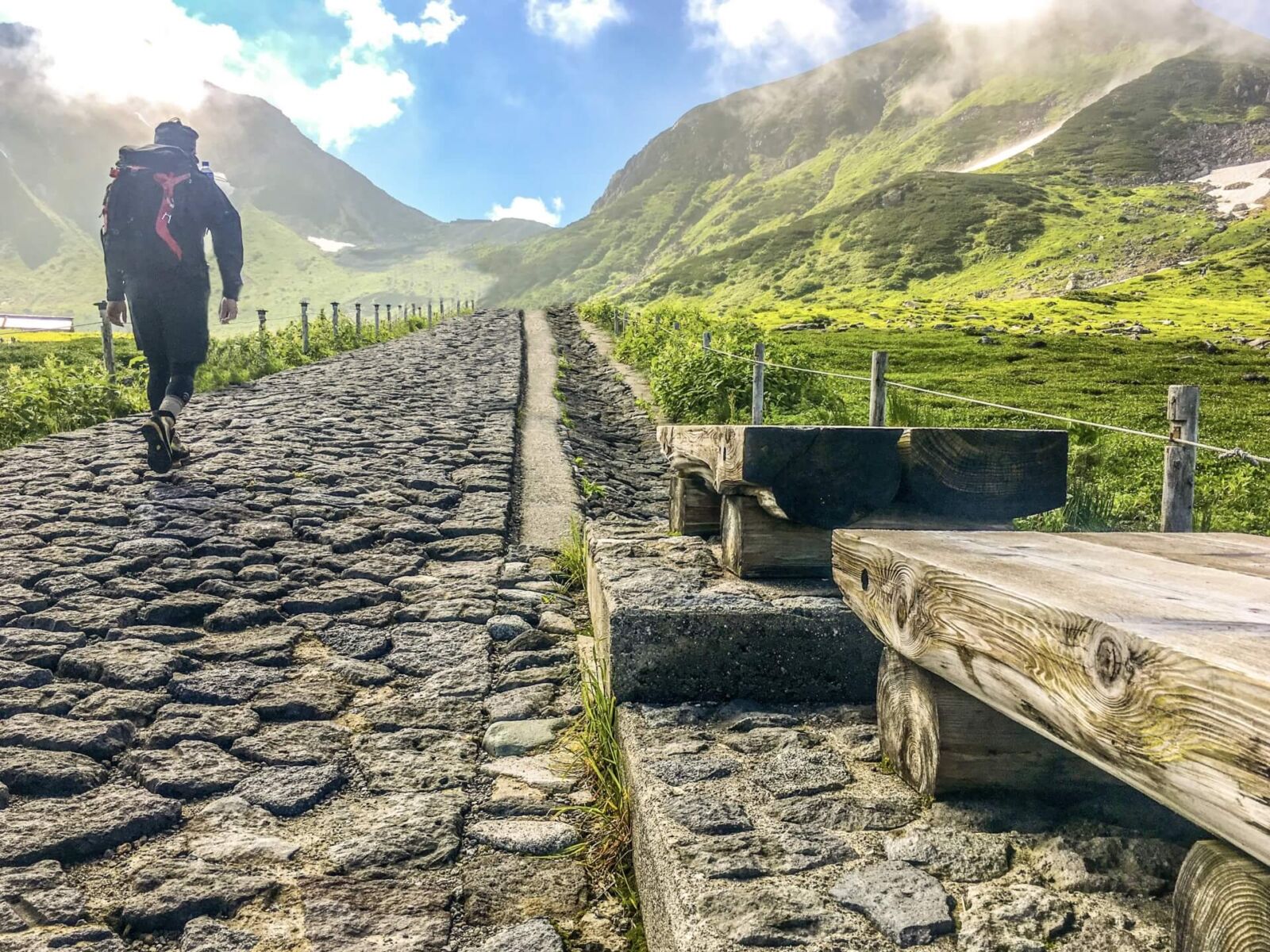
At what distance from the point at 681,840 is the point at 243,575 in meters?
3.88

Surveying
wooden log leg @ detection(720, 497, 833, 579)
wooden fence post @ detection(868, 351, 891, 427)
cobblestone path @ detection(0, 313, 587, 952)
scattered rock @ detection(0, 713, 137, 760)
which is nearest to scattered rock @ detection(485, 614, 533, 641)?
cobblestone path @ detection(0, 313, 587, 952)

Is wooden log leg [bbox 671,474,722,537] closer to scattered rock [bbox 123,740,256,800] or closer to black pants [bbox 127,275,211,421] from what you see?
scattered rock [bbox 123,740,256,800]

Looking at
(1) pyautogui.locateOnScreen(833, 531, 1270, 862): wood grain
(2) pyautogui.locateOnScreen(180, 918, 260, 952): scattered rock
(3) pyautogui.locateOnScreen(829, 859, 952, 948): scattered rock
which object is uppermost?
(1) pyautogui.locateOnScreen(833, 531, 1270, 862): wood grain

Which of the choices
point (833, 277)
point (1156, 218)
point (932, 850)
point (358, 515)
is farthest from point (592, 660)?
point (1156, 218)

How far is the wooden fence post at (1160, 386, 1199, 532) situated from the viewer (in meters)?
3.61

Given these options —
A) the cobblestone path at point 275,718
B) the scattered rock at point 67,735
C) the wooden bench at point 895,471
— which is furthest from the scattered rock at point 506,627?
the wooden bench at point 895,471

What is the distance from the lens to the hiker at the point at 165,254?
7.85m

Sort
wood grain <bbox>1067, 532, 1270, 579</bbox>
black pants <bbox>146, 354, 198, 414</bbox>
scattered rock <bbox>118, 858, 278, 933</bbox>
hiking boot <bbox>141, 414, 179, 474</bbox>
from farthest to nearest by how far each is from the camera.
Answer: black pants <bbox>146, 354, 198, 414</bbox> < hiking boot <bbox>141, 414, 179, 474</bbox> < scattered rock <bbox>118, 858, 278, 933</bbox> < wood grain <bbox>1067, 532, 1270, 579</bbox>

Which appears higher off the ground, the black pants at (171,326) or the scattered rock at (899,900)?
the black pants at (171,326)

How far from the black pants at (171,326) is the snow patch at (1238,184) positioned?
428 ft

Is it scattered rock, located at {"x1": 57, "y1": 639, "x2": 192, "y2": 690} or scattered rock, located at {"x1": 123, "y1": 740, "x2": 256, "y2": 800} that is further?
scattered rock, located at {"x1": 57, "y1": 639, "x2": 192, "y2": 690}

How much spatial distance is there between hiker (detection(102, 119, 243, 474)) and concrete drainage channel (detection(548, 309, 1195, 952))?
5.88m

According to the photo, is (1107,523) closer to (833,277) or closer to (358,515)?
(358,515)

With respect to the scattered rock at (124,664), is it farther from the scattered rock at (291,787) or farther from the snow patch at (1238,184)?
the snow patch at (1238,184)
